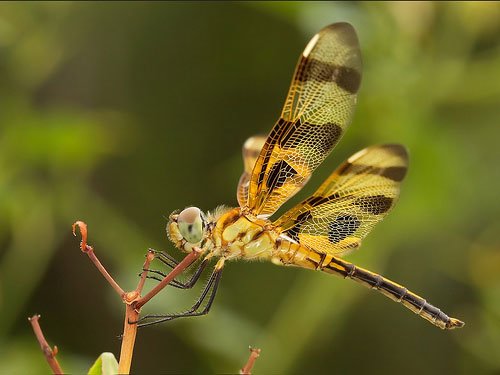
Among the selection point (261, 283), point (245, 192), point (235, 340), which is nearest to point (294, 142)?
point (245, 192)

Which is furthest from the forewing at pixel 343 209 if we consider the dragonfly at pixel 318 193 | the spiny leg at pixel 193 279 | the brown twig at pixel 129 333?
the brown twig at pixel 129 333

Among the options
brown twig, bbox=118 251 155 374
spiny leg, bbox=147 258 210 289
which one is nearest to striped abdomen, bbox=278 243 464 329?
spiny leg, bbox=147 258 210 289

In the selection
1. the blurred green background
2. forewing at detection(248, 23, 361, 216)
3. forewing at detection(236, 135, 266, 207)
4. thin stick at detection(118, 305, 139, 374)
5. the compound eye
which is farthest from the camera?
the blurred green background

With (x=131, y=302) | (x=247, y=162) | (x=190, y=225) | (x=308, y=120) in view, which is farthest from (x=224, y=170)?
(x=131, y=302)

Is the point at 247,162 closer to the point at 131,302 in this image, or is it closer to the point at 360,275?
the point at 360,275

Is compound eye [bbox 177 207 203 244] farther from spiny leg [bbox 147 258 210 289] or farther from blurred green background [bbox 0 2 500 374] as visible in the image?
blurred green background [bbox 0 2 500 374]

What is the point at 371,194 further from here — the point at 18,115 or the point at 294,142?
the point at 18,115

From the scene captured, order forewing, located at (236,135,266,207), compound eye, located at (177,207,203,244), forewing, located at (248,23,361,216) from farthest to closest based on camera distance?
forewing, located at (236,135,266,207) < forewing, located at (248,23,361,216) < compound eye, located at (177,207,203,244)
